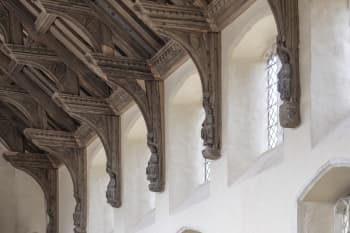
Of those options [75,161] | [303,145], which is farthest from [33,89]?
[303,145]

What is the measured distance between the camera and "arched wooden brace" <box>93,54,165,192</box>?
13.4 metres

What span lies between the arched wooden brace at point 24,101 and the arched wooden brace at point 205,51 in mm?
6058

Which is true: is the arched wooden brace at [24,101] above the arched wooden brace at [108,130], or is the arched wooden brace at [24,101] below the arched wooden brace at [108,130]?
above

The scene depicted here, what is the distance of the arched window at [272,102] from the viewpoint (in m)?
11.2

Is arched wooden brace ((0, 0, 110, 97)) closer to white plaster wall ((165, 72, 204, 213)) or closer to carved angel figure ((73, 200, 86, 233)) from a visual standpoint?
white plaster wall ((165, 72, 204, 213))

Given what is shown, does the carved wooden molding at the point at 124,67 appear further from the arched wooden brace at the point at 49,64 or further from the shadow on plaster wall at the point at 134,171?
the arched wooden brace at the point at 49,64

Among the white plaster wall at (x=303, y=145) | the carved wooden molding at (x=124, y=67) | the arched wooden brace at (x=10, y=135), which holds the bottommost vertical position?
the white plaster wall at (x=303, y=145)

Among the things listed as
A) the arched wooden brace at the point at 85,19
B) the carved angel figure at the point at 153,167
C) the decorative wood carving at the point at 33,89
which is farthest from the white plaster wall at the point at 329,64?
the decorative wood carving at the point at 33,89

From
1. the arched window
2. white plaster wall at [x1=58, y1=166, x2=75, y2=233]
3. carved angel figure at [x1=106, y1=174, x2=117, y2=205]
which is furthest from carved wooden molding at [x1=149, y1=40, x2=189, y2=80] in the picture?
white plaster wall at [x1=58, y1=166, x2=75, y2=233]

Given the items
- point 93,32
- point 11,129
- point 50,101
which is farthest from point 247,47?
point 11,129

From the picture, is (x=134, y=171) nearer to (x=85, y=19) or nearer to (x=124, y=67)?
(x=124, y=67)

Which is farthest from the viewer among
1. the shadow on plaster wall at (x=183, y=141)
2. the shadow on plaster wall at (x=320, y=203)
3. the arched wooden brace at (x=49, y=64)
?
the arched wooden brace at (x=49, y=64)

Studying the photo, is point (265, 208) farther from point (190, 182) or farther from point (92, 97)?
point (92, 97)

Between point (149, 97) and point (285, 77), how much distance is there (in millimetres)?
4232
